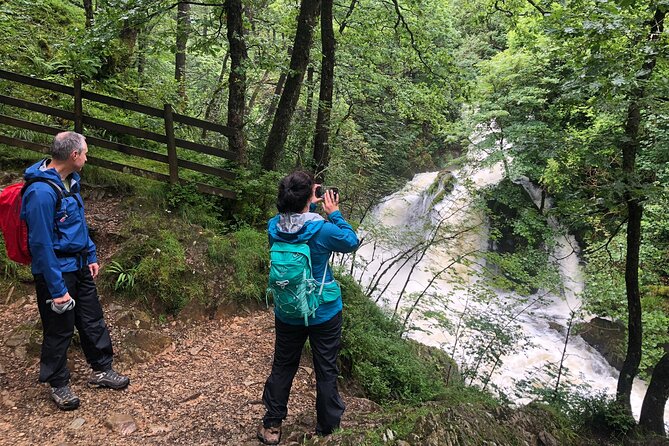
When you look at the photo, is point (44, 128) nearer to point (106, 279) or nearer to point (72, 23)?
point (106, 279)

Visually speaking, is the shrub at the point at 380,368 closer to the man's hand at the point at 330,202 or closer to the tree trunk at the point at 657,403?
the man's hand at the point at 330,202

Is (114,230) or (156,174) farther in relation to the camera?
(156,174)

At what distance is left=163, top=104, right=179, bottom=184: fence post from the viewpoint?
6174 mm

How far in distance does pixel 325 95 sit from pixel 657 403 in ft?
24.8

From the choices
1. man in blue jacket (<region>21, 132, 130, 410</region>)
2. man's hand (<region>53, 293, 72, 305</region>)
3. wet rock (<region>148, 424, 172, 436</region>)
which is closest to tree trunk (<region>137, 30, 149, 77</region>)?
man in blue jacket (<region>21, 132, 130, 410</region>)

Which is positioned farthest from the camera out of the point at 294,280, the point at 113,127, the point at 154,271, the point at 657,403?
the point at 113,127

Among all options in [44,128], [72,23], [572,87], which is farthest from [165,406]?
[72,23]

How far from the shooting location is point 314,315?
2.79m

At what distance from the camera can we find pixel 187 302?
521 cm

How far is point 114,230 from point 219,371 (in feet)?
8.66

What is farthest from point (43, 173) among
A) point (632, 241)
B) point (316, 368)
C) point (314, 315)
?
point (632, 241)

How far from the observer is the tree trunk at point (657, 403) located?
6.07 metres

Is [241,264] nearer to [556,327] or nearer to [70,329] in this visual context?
[70,329]

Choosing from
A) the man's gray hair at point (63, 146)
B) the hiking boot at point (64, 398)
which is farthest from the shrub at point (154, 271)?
the man's gray hair at point (63, 146)
